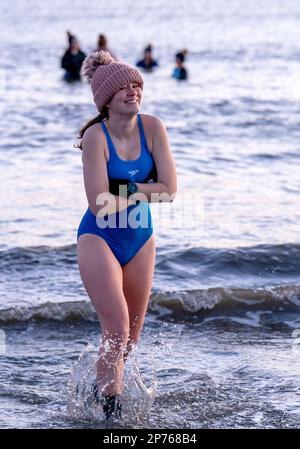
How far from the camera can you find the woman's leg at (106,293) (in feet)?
17.1

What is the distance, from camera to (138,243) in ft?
17.9

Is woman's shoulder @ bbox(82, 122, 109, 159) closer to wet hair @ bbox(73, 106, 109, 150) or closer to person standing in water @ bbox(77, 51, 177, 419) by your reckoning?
person standing in water @ bbox(77, 51, 177, 419)

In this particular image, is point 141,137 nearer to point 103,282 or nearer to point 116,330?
point 103,282

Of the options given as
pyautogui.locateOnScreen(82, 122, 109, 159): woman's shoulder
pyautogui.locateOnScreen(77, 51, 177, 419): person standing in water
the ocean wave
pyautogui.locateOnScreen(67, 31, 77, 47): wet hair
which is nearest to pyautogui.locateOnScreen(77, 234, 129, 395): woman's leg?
pyautogui.locateOnScreen(77, 51, 177, 419): person standing in water

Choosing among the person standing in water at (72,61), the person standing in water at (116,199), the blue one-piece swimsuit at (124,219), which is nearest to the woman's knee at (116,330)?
the person standing in water at (116,199)

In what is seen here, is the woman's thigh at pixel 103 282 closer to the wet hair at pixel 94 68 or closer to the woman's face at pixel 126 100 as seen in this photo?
the wet hair at pixel 94 68

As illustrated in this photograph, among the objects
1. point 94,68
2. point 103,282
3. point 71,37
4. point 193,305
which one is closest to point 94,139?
point 94,68

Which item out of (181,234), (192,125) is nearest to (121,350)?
(181,234)

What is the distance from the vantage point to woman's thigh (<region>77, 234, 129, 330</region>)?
5.21m

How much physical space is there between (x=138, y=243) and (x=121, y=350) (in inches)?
24.8

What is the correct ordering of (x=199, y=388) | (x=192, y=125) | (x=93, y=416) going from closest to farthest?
(x=93, y=416) < (x=199, y=388) < (x=192, y=125)

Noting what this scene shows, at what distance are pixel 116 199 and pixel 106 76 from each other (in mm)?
702

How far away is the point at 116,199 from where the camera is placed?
17.3 ft
